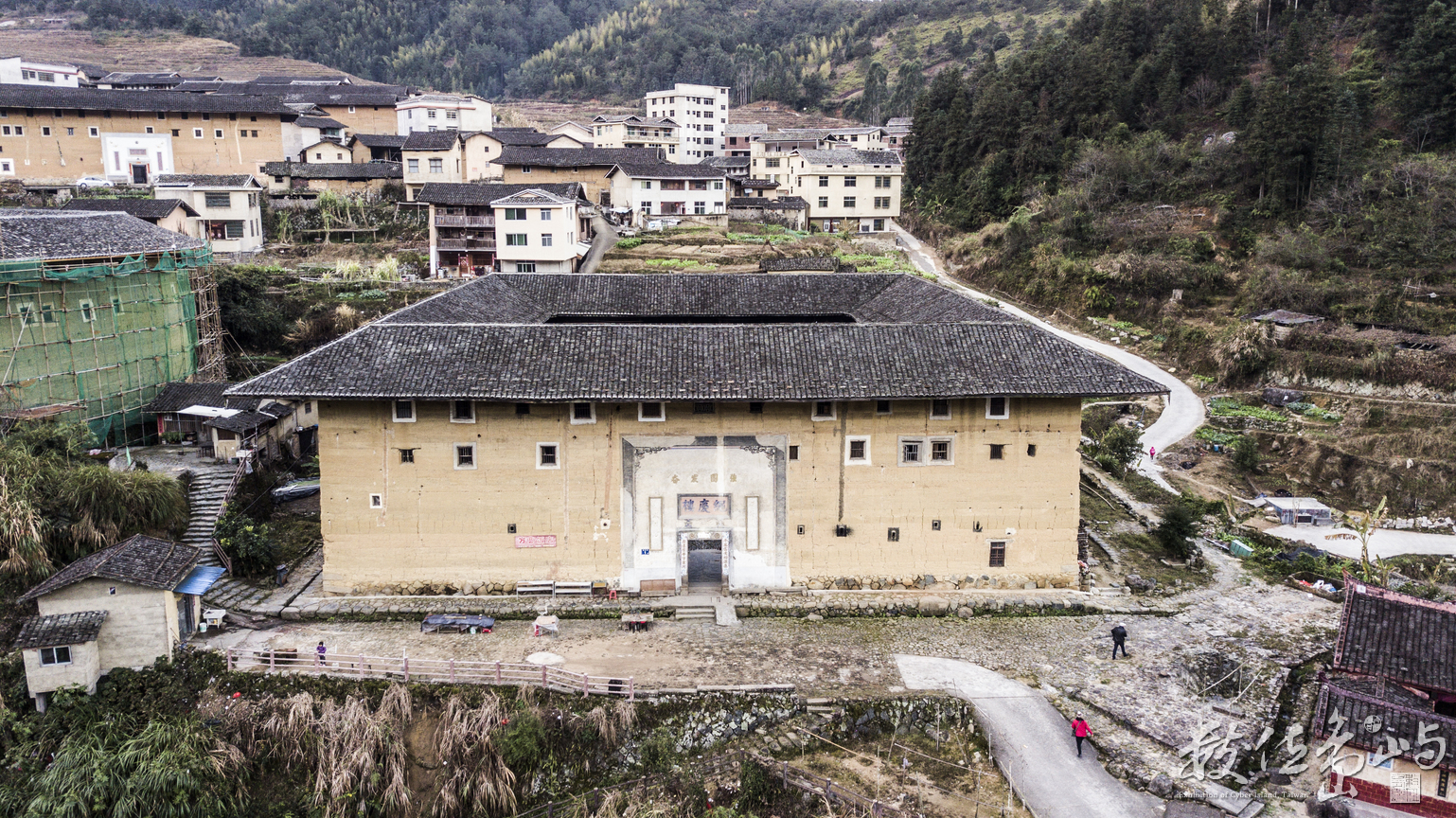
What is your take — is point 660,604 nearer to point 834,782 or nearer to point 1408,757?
point 834,782

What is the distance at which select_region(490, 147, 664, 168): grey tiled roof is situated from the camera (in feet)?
190

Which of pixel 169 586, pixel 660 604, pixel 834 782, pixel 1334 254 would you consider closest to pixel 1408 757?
pixel 834 782

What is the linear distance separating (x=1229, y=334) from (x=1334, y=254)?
7068 mm

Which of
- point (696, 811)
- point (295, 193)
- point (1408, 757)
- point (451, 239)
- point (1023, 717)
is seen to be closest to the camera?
point (1408, 757)

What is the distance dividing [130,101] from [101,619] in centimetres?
5193

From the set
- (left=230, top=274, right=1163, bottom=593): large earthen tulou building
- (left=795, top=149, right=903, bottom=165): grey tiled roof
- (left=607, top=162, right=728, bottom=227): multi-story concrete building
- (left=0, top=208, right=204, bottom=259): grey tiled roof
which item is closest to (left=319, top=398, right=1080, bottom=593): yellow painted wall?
(left=230, top=274, right=1163, bottom=593): large earthen tulou building

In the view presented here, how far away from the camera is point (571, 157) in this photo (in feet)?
195

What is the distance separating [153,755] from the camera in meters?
15.9

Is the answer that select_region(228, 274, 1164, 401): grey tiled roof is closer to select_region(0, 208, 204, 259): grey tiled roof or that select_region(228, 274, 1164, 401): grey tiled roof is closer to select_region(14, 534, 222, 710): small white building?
select_region(14, 534, 222, 710): small white building

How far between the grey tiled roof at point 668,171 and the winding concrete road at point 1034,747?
45.0 m

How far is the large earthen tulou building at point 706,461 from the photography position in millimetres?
21000

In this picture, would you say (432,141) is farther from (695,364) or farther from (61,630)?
(61,630)

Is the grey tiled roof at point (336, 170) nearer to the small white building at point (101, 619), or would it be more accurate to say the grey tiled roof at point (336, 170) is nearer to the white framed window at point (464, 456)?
the white framed window at point (464, 456)

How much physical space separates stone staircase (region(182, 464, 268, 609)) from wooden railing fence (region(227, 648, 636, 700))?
3223 mm
